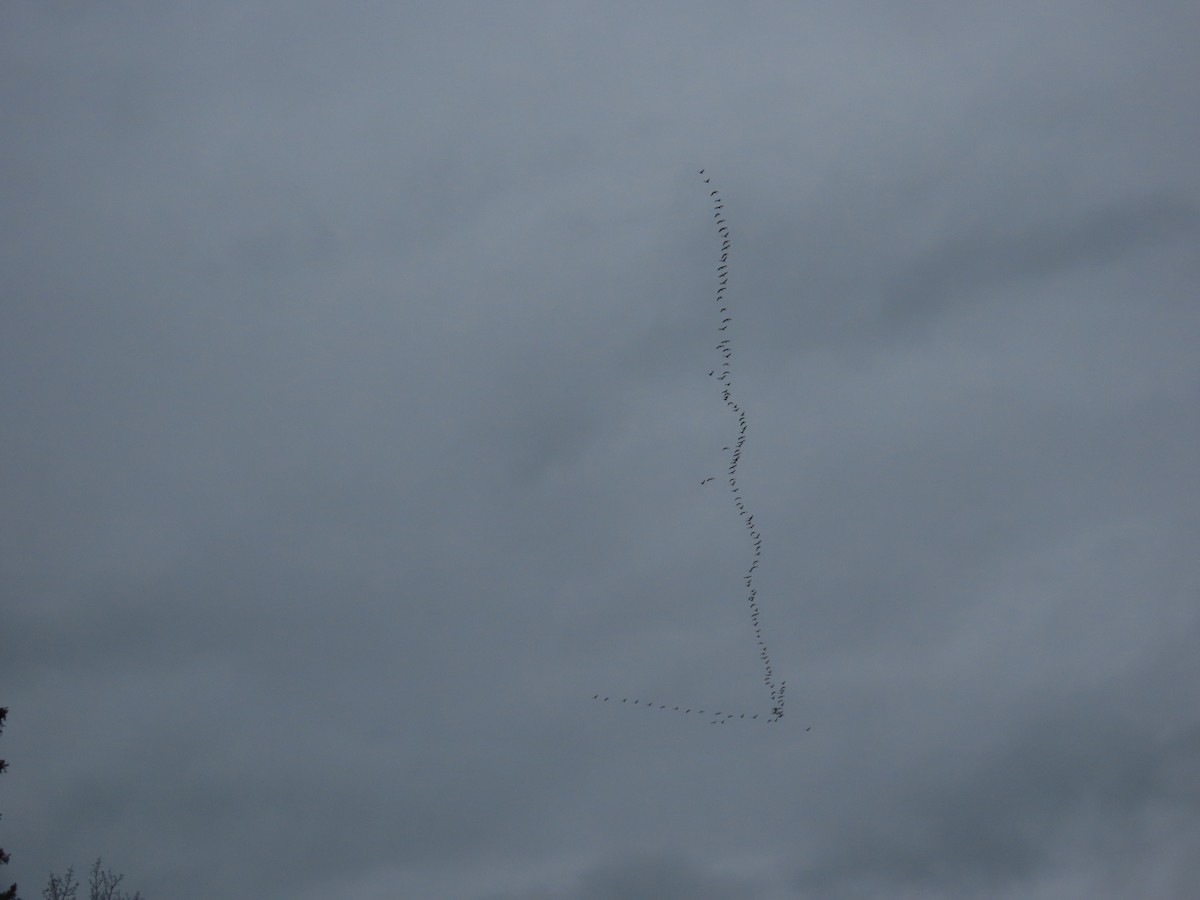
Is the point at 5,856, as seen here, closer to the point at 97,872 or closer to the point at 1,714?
the point at 1,714

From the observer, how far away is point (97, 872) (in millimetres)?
120125

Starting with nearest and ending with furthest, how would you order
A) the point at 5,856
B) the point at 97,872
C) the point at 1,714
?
the point at 5,856 → the point at 1,714 → the point at 97,872

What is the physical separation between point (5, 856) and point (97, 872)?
8536cm

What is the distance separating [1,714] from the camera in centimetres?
4934

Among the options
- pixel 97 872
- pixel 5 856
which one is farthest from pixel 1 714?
pixel 97 872

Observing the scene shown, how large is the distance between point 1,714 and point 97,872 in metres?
83.4

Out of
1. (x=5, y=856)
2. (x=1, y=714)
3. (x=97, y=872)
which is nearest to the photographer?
(x=5, y=856)

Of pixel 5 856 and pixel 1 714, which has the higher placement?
pixel 1 714

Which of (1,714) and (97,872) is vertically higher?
(97,872)

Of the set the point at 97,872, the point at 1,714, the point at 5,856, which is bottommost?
the point at 5,856

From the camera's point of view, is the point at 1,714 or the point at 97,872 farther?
the point at 97,872

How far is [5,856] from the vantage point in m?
45.7

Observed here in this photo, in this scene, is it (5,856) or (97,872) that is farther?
(97,872)

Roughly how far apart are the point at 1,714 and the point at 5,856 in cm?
654
